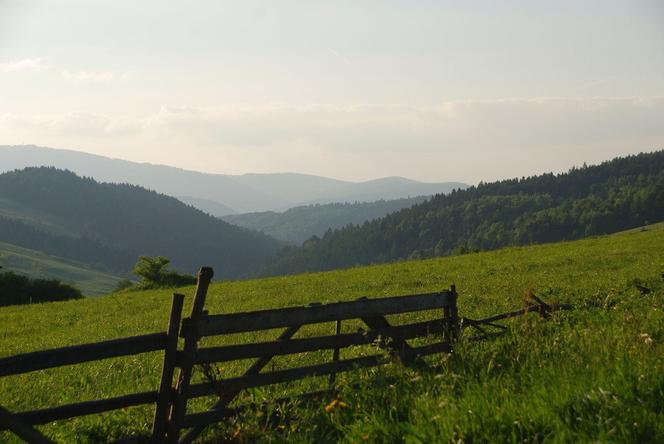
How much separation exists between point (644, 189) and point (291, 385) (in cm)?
18152

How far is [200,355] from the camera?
25.3 feet

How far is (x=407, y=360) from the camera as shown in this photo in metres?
9.18

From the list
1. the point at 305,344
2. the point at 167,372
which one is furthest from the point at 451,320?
the point at 167,372

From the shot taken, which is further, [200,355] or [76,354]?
[200,355]

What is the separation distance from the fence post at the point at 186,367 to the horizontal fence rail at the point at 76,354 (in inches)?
12.2

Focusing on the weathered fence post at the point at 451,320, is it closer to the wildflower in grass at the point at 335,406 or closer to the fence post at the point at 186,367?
the wildflower in grass at the point at 335,406

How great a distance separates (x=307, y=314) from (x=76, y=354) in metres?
3.00

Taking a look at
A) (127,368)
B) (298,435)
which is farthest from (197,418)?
(127,368)

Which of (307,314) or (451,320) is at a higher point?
(307,314)

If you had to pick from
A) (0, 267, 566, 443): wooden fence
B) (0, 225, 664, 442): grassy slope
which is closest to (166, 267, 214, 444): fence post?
(0, 267, 566, 443): wooden fence

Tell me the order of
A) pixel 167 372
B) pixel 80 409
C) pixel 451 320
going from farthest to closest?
1. pixel 451 320
2. pixel 167 372
3. pixel 80 409

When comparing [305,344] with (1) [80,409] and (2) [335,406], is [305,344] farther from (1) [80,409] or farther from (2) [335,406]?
(1) [80,409]

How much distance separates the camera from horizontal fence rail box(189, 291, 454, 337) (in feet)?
25.8

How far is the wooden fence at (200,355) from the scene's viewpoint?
7.02 m
